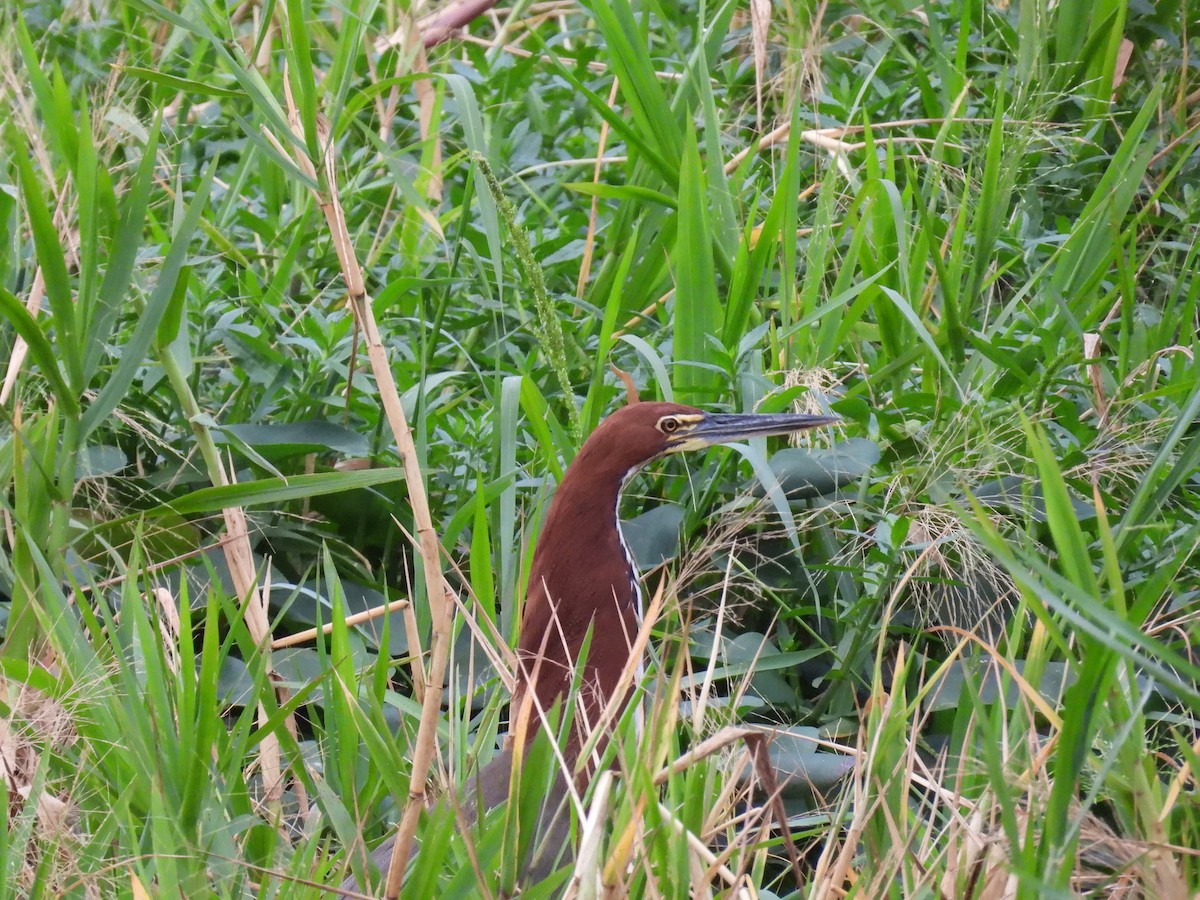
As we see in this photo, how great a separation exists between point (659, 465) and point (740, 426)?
1.13 feet

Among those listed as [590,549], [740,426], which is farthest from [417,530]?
[740,426]

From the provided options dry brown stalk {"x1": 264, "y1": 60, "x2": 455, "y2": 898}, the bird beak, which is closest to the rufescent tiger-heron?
the bird beak

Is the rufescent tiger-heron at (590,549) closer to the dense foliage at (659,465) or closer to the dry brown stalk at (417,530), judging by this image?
the dense foliage at (659,465)

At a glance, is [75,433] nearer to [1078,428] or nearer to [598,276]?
[598,276]

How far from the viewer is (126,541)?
2.70m

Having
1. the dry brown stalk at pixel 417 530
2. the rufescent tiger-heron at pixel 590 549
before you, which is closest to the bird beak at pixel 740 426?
the rufescent tiger-heron at pixel 590 549

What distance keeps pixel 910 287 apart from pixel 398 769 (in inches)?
60.4

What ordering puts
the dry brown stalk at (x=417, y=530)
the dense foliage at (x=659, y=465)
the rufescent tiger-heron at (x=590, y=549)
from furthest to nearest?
the rufescent tiger-heron at (x=590, y=549), the dense foliage at (x=659, y=465), the dry brown stalk at (x=417, y=530)

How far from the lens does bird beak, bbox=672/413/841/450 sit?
2.43 m

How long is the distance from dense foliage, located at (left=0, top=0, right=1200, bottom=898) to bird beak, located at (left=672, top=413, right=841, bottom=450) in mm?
49

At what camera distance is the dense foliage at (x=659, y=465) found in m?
1.69

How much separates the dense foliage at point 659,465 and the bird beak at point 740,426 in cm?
5

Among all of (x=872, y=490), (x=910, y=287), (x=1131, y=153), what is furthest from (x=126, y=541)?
(x=1131, y=153)

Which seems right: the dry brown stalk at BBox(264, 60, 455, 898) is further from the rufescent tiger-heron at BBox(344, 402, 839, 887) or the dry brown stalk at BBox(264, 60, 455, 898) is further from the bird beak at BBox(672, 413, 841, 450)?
the bird beak at BBox(672, 413, 841, 450)
